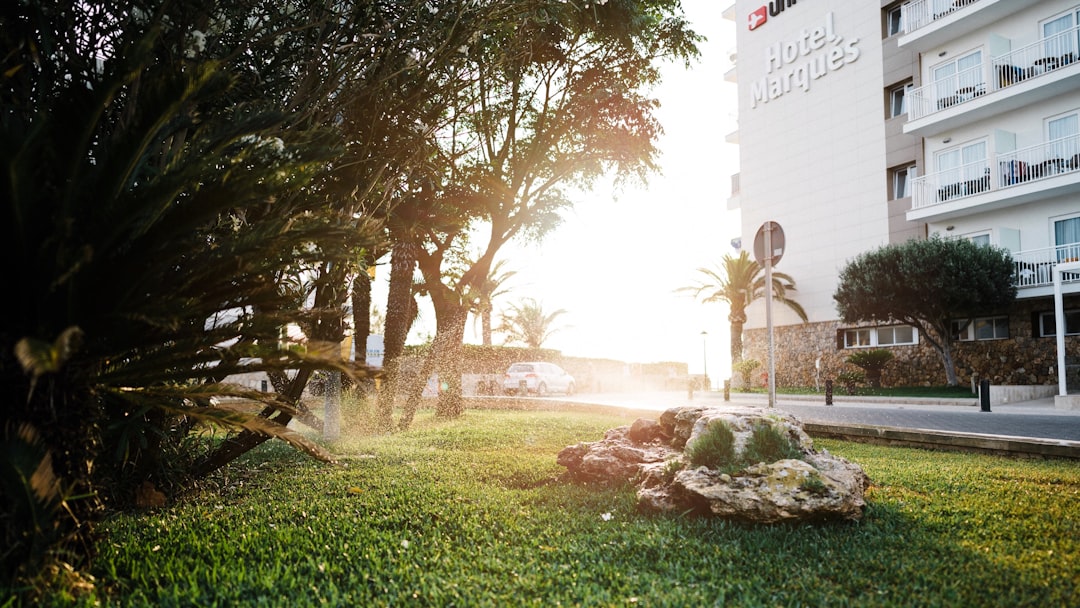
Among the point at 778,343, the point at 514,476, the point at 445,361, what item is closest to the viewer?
the point at 514,476

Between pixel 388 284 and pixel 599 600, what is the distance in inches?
389

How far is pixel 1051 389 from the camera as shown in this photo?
2000 centimetres

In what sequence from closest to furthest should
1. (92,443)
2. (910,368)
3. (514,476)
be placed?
1. (92,443)
2. (514,476)
3. (910,368)

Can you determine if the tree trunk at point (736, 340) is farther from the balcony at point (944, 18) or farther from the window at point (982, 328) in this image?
the balcony at point (944, 18)

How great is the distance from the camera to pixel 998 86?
874 inches

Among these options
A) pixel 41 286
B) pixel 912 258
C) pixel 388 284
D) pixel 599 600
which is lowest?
pixel 599 600

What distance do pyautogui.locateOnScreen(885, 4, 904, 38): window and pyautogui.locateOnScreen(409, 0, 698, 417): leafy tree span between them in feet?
61.6

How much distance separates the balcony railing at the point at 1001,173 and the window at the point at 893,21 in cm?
691

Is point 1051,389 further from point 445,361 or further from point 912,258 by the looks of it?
point 445,361

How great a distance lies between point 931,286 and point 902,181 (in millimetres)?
6868

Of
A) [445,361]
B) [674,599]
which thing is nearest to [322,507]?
[674,599]

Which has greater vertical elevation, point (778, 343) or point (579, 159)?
point (579, 159)

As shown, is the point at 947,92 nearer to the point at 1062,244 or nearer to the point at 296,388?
the point at 1062,244

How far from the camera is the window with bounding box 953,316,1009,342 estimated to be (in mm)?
22631
